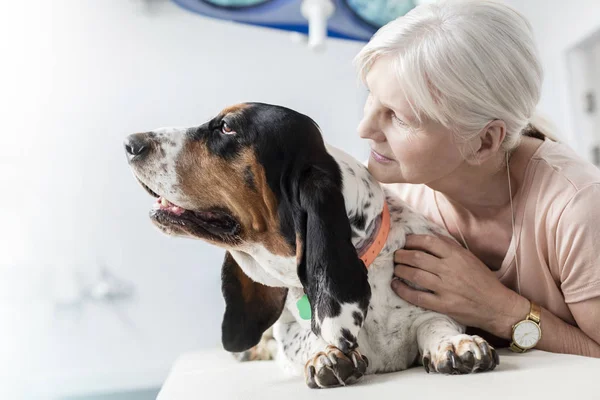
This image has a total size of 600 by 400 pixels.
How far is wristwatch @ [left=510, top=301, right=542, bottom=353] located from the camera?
139 centimetres

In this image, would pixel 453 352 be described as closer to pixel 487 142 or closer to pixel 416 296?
pixel 416 296

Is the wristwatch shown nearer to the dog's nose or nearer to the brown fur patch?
the brown fur patch

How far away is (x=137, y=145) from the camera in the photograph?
128 centimetres

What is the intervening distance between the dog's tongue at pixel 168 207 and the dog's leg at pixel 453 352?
584 mm

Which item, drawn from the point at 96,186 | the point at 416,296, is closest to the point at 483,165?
the point at 416,296

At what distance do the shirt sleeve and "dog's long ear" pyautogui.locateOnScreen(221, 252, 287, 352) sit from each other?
25.9 inches

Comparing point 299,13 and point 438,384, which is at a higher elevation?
point 299,13

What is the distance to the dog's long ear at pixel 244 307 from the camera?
1.46 metres

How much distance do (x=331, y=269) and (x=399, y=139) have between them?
17.7 inches

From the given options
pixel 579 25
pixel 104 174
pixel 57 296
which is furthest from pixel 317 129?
pixel 579 25

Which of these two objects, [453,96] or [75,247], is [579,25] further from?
[75,247]

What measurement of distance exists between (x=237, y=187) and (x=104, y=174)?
187 centimetres

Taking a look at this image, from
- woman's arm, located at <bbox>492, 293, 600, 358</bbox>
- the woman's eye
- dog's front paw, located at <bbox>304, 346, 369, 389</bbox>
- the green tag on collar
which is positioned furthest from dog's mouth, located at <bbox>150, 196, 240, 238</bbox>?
woman's arm, located at <bbox>492, 293, 600, 358</bbox>

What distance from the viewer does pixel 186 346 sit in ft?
9.80
